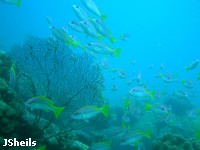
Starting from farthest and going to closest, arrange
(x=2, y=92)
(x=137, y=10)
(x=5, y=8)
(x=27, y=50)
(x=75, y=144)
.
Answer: (x=137, y=10) < (x=5, y=8) < (x=27, y=50) < (x=75, y=144) < (x=2, y=92)

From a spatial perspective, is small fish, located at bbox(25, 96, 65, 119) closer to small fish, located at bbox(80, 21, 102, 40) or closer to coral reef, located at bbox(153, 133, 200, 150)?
small fish, located at bbox(80, 21, 102, 40)

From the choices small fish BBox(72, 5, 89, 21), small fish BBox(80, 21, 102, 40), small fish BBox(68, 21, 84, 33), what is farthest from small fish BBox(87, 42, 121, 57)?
small fish BBox(72, 5, 89, 21)

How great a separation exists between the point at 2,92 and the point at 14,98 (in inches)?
12.8

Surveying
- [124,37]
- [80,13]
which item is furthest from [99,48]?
[124,37]

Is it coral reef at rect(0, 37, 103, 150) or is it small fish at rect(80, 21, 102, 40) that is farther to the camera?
small fish at rect(80, 21, 102, 40)

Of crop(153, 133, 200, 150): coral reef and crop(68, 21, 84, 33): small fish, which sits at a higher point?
crop(68, 21, 84, 33): small fish

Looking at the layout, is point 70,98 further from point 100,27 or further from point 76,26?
point 76,26

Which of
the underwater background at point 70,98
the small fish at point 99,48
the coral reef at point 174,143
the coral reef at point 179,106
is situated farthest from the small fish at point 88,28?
the coral reef at point 179,106

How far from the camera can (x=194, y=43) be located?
575 ft

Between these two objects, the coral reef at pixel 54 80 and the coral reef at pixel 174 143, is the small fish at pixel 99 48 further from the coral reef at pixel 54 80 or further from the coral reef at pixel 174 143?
the coral reef at pixel 174 143

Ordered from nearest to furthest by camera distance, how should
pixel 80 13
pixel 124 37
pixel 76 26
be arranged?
1. pixel 80 13
2. pixel 76 26
3. pixel 124 37

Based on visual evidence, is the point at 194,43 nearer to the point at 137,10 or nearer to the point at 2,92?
the point at 137,10

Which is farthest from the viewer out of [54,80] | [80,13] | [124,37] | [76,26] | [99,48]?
[124,37]

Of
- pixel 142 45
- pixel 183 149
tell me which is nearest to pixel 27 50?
pixel 183 149
